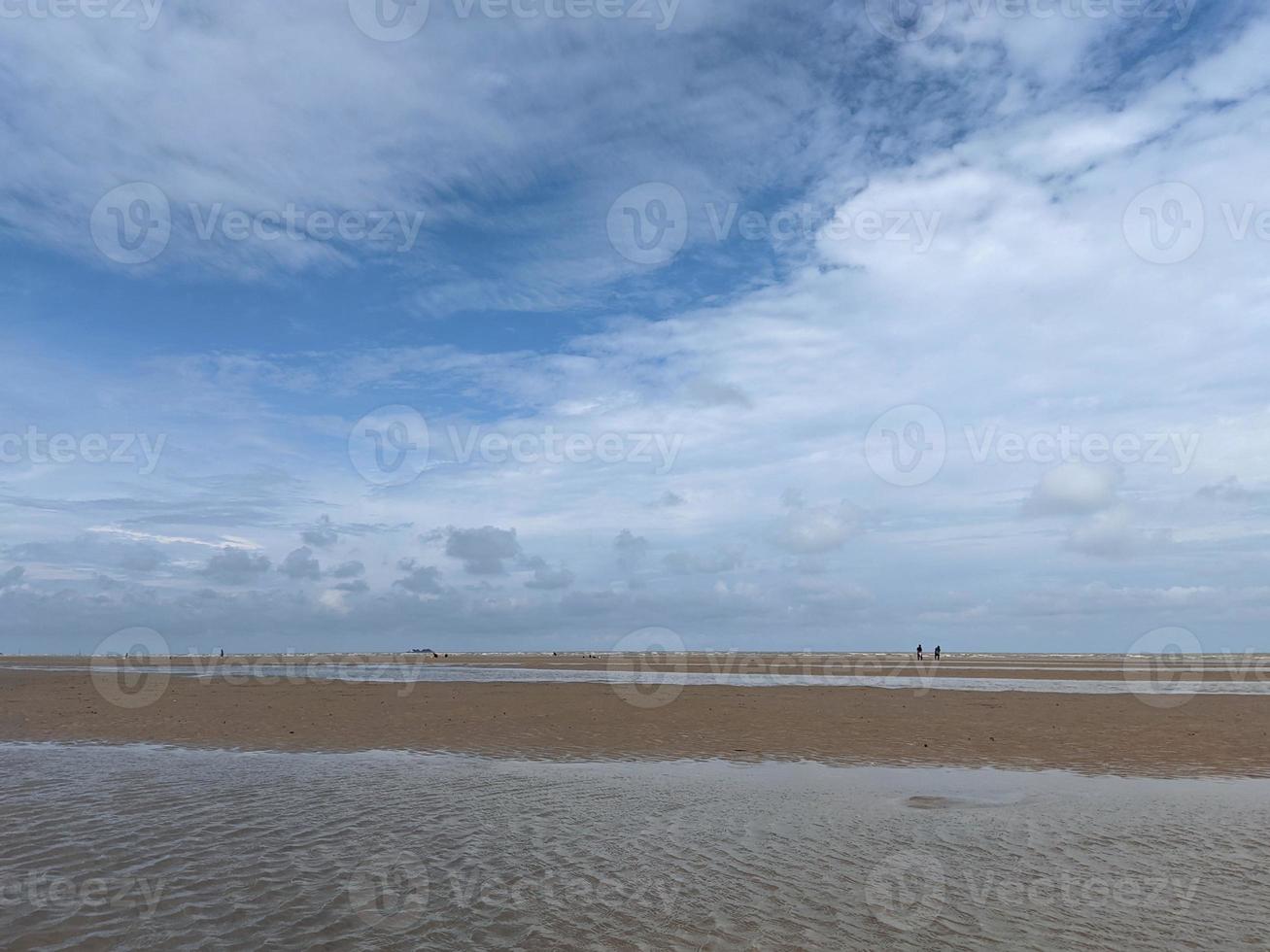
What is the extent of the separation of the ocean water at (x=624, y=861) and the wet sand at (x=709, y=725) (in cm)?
417

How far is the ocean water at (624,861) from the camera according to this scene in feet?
30.5

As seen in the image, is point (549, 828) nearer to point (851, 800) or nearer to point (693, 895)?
point (693, 895)

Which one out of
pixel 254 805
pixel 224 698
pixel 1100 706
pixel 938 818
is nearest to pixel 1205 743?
pixel 1100 706

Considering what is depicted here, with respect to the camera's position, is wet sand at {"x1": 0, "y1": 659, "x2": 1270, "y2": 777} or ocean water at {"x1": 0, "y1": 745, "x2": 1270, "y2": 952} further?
wet sand at {"x1": 0, "y1": 659, "x2": 1270, "y2": 777}

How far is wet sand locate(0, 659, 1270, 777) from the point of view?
914 inches

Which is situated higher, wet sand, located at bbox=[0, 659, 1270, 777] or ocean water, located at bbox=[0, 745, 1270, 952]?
wet sand, located at bbox=[0, 659, 1270, 777]

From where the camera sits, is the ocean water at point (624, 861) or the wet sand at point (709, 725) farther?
the wet sand at point (709, 725)

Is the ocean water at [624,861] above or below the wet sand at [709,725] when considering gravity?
below

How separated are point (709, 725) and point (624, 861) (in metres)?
17.9

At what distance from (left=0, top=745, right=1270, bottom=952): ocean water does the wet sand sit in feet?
13.7

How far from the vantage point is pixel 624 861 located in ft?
39.9

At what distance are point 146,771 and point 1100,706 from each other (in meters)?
38.4

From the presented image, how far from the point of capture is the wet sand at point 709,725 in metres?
23.2

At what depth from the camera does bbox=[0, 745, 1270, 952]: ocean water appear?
9297 millimetres
